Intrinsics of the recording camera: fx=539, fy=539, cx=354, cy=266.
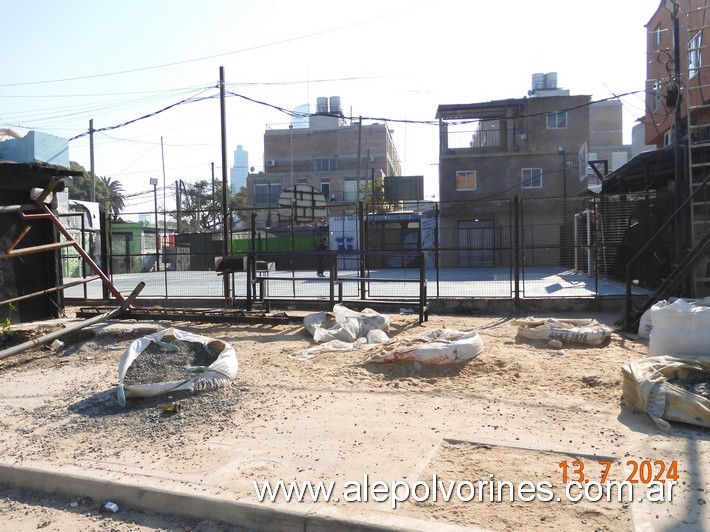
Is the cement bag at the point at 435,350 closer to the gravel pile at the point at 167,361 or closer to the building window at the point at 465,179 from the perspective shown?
the gravel pile at the point at 167,361

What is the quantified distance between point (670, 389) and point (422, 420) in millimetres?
2073

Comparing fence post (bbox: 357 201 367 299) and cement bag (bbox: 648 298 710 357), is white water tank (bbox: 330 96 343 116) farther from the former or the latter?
cement bag (bbox: 648 298 710 357)

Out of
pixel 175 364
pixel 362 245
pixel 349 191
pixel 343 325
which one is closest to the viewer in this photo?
pixel 175 364

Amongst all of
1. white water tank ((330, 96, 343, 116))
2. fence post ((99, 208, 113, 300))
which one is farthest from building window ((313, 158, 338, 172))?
fence post ((99, 208, 113, 300))

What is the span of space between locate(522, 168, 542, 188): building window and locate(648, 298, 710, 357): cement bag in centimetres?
3076

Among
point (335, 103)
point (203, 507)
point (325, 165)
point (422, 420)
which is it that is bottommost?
point (203, 507)

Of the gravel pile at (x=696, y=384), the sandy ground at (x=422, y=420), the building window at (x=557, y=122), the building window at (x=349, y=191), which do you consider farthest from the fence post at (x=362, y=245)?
the building window at (x=349, y=191)

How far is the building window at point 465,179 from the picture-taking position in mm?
35375

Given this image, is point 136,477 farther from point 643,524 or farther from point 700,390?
point 700,390

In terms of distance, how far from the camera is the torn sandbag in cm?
809

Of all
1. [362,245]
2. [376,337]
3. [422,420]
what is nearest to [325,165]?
[362,245]

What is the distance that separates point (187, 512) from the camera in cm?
348

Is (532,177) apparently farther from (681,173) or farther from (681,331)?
(681,331)

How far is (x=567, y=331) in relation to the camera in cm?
763
